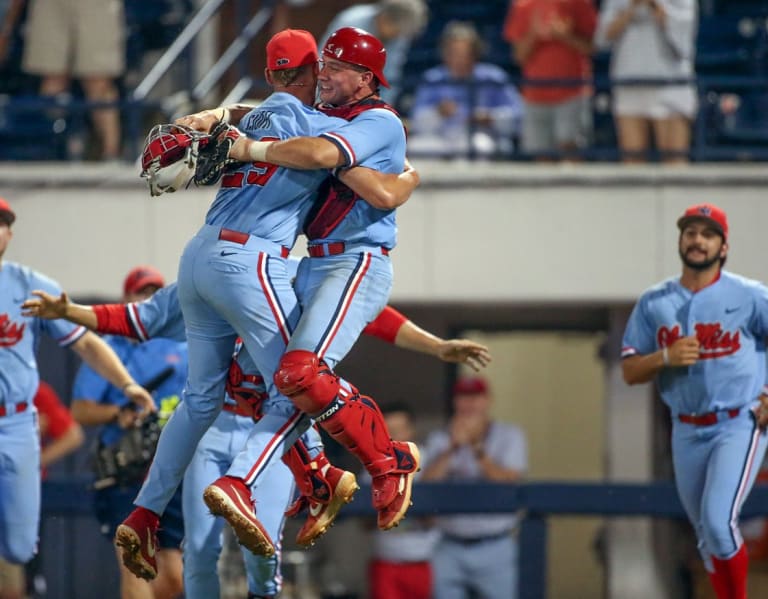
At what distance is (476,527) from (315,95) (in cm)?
374

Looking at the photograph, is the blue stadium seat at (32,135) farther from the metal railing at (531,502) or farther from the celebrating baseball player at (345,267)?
the celebrating baseball player at (345,267)

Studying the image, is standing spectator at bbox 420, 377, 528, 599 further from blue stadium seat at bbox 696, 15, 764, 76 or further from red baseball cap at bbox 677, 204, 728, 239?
blue stadium seat at bbox 696, 15, 764, 76

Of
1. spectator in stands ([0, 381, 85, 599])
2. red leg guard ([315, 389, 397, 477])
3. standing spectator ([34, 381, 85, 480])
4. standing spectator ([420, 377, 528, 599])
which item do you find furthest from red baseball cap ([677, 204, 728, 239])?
standing spectator ([34, 381, 85, 480])

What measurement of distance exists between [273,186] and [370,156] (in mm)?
376

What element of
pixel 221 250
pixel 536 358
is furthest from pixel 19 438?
pixel 536 358

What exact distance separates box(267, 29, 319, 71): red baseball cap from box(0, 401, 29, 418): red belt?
2337mm

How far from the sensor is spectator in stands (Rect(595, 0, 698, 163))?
1058cm

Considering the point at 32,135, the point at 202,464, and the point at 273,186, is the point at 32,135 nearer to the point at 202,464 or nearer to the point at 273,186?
the point at 202,464

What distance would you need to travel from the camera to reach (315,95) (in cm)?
661

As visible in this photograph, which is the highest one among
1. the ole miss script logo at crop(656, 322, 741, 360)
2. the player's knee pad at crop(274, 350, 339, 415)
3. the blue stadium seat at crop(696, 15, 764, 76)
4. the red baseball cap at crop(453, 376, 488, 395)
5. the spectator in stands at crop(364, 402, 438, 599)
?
the blue stadium seat at crop(696, 15, 764, 76)

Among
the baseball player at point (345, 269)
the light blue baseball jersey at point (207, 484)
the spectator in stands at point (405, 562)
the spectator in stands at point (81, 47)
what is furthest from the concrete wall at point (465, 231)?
the baseball player at point (345, 269)

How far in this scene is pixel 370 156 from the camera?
633 cm

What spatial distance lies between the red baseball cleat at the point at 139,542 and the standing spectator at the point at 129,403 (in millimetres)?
1546

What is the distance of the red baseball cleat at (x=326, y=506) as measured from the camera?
6.31m
